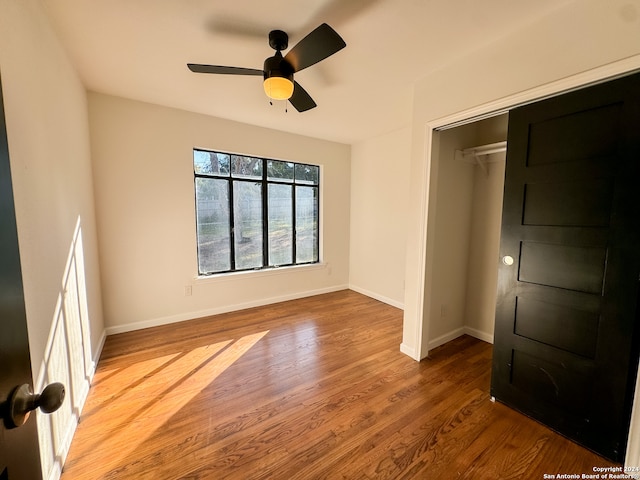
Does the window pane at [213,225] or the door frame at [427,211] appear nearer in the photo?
the door frame at [427,211]

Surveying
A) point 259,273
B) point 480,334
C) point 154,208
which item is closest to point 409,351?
point 480,334

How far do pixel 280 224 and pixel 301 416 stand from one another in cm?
283

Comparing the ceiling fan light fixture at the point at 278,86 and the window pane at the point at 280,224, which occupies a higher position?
the ceiling fan light fixture at the point at 278,86

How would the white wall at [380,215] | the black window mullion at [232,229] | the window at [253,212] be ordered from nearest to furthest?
the window at [253,212] → the black window mullion at [232,229] → the white wall at [380,215]

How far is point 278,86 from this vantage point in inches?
71.2

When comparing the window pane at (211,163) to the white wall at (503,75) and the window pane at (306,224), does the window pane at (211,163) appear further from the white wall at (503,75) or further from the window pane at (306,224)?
the white wall at (503,75)

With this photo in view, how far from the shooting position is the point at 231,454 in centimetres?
157

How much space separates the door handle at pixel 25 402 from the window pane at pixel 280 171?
3.66m

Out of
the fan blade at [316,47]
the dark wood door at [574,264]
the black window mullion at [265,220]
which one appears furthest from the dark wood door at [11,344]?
the black window mullion at [265,220]

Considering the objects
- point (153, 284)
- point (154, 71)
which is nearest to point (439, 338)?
point (153, 284)

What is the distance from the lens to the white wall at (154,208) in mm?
2924

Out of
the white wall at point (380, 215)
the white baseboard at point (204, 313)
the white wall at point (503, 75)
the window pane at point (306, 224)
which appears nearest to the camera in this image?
the white wall at point (503, 75)

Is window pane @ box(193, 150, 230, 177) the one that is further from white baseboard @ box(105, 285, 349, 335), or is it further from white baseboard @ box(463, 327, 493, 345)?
white baseboard @ box(463, 327, 493, 345)

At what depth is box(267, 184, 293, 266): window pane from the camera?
4121mm
